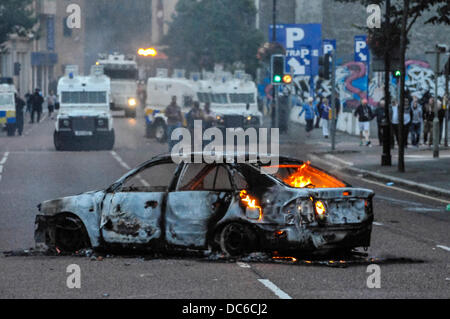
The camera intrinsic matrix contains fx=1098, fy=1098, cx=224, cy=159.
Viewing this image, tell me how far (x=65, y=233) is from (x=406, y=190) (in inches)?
486

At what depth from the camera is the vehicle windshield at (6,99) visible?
4900cm

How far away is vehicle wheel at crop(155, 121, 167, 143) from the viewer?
4581 cm

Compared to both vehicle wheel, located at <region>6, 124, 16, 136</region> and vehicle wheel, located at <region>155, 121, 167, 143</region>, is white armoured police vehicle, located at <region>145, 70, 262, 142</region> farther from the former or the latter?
vehicle wheel, located at <region>6, 124, 16, 136</region>

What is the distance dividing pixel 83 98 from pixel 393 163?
47.0 feet

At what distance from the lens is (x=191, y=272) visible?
39.7 feet

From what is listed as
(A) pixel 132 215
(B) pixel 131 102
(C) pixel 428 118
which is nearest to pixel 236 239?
(A) pixel 132 215

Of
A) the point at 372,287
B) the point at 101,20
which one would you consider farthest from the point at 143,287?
the point at 101,20

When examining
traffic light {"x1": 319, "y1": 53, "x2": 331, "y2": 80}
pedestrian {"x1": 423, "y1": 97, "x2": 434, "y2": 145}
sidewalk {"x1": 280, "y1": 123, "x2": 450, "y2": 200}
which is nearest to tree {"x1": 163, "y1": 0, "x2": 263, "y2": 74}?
sidewalk {"x1": 280, "y1": 123, "x2": 450, "y2": 200}

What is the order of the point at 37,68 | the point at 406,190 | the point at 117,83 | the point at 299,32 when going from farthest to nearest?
1. the point at 37,68
2. the point at 117,83
3. the point at 299,32
4. the point at 406,190

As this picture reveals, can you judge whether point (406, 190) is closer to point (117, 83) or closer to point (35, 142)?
point (35, 142)

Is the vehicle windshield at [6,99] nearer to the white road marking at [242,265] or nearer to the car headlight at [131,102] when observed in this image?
the car headlight at [131,102]

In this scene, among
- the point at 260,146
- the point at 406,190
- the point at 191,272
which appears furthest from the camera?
the point at 260,146

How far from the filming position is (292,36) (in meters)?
53.3

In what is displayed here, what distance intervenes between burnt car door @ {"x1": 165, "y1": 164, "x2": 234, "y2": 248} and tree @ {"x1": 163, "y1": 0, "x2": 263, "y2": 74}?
7113cm
